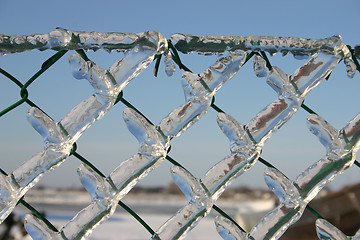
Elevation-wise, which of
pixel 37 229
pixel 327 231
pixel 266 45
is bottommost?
pixel 327 231

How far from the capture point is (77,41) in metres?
0.57

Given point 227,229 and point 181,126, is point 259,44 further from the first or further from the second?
point 227,229

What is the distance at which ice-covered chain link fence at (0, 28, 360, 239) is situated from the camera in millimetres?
569

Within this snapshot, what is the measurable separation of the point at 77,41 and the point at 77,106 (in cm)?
9

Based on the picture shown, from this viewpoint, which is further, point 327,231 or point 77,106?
point 327,231

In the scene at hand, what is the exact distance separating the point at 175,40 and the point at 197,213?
264 mm

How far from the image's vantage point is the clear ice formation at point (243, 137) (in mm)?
608

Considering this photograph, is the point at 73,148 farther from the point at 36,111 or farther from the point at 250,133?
the point at 250,133

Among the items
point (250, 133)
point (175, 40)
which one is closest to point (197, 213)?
point (250, 133)

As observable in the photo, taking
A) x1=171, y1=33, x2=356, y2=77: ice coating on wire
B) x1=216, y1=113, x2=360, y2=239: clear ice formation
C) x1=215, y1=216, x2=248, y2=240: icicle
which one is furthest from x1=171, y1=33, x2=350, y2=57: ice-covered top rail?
x1=215, y1=216, x2=248, y2=240: icicle

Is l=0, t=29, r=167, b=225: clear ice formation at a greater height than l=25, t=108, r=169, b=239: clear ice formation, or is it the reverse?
l=0, t=29, r=167, b=225: clear ice formation

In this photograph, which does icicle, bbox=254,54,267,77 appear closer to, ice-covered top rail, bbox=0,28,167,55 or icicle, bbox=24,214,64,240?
ice-covered top rail, bbox=0,28,167,55

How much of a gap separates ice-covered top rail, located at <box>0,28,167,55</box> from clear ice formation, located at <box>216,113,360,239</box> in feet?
0.97

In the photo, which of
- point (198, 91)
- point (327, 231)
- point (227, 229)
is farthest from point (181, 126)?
point (327, 231)
